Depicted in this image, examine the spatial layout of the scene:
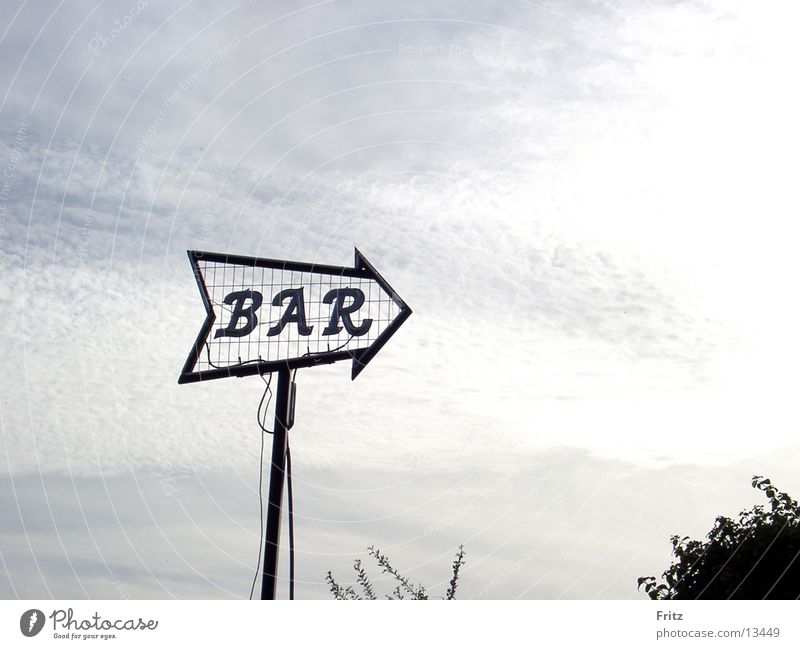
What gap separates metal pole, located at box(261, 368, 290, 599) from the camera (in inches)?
536

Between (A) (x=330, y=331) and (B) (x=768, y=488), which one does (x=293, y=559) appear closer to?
(A) (x=330, y=331)

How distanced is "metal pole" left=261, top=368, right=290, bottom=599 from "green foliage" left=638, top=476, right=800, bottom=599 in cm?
700

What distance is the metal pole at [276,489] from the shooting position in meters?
13.6

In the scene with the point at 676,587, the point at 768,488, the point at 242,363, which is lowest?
the point at 676,587

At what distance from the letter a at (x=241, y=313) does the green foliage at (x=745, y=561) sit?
8.65 m

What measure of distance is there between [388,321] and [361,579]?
505 centimetres

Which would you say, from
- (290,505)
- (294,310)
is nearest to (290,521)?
(290,505)

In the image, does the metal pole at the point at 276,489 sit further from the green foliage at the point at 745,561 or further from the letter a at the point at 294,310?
the green foliage at the point at 745,561

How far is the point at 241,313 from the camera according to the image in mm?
14305
